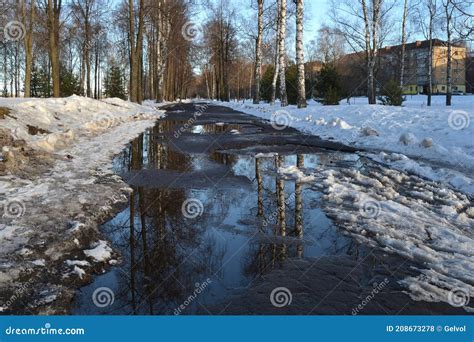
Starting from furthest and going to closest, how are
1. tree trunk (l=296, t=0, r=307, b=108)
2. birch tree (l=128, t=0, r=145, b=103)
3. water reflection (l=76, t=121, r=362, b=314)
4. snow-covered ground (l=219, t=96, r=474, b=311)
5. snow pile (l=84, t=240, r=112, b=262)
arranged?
birch tree (l=128, t=0, r=145, b=103) < tree trunk (l=296, t=0, r=307, b=108) < snow pile (l=84, t=240, r=112, b=262) < snow-covered ground (l=219, t=96, r=474, b=311) < water reflection (l=76, t=121, r=362, b=314)

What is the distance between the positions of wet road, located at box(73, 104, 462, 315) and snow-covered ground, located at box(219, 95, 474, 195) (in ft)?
9.25

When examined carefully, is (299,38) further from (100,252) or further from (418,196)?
(100,252)

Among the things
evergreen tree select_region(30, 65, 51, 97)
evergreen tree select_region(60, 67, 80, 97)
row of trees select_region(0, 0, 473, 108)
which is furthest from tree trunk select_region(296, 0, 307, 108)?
evergreen tree select_region(30, 65, 51, 97)

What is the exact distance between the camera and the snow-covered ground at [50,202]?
3.48m

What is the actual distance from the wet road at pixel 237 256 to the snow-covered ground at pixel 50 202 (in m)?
0.28

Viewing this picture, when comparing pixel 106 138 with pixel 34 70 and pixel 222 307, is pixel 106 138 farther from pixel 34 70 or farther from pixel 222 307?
pixel 34 70

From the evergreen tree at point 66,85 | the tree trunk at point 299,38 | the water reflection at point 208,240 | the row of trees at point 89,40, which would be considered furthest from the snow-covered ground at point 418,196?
the evergreen tree at point 66,85

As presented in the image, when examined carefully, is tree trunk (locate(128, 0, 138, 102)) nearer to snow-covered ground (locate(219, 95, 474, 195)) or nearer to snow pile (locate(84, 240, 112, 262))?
snow-covered ground (locate(219, 95, 474, 195))

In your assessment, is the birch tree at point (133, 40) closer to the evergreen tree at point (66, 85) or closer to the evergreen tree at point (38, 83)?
the evergreen tree at point (66, 85)

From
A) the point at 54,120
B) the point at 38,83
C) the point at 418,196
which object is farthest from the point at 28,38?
the point at 38,83

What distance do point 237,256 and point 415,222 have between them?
230 cm

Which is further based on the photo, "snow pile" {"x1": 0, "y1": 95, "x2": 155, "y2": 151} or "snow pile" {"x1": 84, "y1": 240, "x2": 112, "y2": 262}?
"snow pile" {"x1": 0, "y1": 95, "x2": 155, "y2": 151}

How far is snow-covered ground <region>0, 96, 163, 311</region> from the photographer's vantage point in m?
3.48

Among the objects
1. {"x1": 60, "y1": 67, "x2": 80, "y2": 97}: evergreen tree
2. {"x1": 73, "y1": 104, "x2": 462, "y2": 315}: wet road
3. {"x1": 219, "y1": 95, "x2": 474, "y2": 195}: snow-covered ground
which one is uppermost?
{"x1": 60, "y1": 67, "x2": 80, "y2": 97}: evergreen tree
